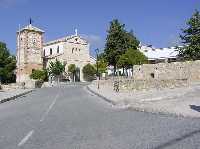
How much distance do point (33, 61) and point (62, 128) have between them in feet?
312

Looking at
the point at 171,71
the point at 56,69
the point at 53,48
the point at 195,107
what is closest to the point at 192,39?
the point at 171,71

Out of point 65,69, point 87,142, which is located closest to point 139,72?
point 87,142

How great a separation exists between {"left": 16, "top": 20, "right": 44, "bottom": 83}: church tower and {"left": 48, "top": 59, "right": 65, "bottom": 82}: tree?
17.3 feet

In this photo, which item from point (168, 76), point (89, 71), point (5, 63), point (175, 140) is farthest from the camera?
point (89, 71)

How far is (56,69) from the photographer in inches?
3952

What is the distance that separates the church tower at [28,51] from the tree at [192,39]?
2215 inches

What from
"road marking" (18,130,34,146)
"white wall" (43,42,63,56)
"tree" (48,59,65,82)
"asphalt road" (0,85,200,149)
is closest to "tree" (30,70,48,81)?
"tree" (48,59,65,82)

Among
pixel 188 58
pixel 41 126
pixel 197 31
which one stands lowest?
pixel 41 126

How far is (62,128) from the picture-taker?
12930mm

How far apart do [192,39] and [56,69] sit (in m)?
51.0

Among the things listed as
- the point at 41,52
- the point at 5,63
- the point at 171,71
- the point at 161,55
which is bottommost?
the point at 171,71

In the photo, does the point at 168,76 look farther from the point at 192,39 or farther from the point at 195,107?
the point at 195,107

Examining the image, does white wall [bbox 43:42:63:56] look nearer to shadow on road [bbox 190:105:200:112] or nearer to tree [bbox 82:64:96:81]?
tree [bbox 82:64:96:81]

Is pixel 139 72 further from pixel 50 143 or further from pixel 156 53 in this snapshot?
pixel 156 53
